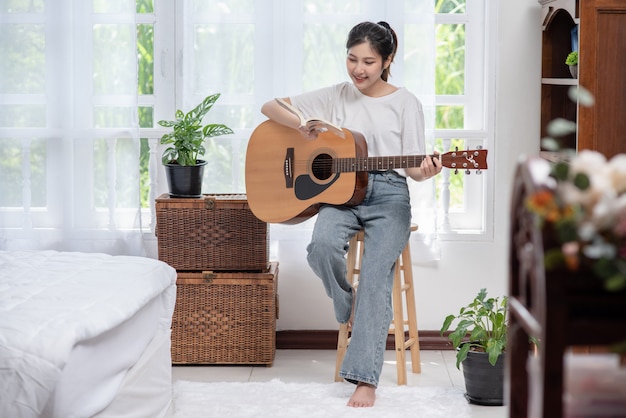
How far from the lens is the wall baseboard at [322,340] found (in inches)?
152

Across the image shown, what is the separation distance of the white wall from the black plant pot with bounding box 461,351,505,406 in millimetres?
807

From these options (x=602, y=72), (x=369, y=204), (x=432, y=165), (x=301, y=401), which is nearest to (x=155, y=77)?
(x=369, y=204)

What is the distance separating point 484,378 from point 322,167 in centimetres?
93

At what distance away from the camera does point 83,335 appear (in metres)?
1.84

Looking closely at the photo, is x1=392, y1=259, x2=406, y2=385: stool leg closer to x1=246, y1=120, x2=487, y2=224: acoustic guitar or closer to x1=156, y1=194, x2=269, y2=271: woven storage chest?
x1=246, y1=120, x2=487, y2=224: acoustic guitar

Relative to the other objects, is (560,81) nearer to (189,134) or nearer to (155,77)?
(189,134)

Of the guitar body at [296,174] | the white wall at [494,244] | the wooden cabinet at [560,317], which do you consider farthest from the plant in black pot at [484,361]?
the wooden cabinet at [560,317]

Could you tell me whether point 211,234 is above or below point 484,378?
above

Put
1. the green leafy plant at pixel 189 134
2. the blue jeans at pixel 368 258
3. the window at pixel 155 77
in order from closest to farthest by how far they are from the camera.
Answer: the blue jeans at pixel 368 258, the green leafy plant at pixel 189 134, the window at pixel 155 77

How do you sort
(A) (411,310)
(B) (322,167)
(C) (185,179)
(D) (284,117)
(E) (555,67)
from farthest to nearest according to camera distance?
(E) (555,67), (C) (185,179), (A) (411,310), (D) (284,117), (B) (322,167)

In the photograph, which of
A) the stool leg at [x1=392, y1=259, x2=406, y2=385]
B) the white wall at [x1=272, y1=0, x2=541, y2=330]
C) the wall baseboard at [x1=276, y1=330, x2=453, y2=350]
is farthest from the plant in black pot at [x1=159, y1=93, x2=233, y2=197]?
the stool leg at [x1=392, y1=259, x2=406, y2=385]

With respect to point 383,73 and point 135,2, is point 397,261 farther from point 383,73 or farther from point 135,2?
point 135,2

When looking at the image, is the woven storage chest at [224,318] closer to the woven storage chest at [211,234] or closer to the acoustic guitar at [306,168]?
the woven storage chest at [211,234]

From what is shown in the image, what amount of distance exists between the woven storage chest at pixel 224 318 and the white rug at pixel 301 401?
275 mm
